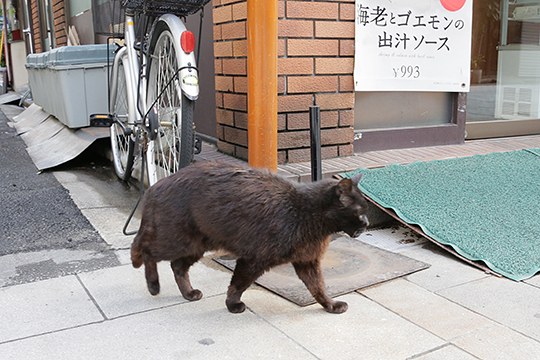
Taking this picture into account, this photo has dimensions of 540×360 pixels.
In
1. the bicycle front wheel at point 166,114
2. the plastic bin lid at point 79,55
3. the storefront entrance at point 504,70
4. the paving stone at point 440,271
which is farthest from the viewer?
the storefront entrance at point 504,70

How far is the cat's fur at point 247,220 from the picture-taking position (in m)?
2.57

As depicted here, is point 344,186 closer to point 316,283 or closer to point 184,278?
point 316,283

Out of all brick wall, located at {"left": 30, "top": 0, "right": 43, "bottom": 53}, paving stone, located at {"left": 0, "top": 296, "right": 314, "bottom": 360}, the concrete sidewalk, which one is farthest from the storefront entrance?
brick wall, located at {"left": 30, "top": 0, "right": 43, "bottom": 53}

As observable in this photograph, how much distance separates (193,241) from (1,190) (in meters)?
3.05

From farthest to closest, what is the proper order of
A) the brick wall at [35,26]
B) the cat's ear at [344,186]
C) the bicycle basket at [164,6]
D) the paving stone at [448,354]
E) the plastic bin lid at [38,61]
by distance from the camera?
the brick wall at [35,26] < the plastic bin lid at [38,61] < the bicycle basket at [164,6] < the cat's ear at [344,186] < the paving stone at [448,354]

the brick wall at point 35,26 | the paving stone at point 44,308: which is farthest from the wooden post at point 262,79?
the brick wall at point 35,26

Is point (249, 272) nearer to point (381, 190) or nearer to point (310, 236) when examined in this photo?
point (310, 236)

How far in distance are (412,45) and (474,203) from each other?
1.72 metres

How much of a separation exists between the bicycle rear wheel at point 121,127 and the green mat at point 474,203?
6.22ft

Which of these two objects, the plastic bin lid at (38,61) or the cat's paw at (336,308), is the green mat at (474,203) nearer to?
the cat's paw at (336,308)

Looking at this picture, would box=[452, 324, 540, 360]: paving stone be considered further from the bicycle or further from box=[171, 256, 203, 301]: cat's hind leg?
the bicycle

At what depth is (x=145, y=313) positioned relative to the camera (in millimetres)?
2807

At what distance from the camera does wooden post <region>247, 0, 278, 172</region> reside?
3.38 metres

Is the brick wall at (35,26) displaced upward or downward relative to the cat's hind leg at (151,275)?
upward
